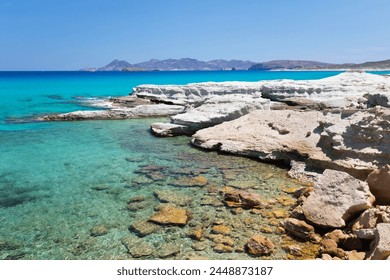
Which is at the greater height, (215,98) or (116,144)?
(215,98)

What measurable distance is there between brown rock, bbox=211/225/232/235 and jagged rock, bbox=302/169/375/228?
1.98 meters

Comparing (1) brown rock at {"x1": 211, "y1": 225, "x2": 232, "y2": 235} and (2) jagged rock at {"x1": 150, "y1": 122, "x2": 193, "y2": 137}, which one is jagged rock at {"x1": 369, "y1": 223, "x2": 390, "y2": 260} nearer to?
(1) brown rock at {"x1": 211, "y1": 225, "x2": 232, "y2": 235}

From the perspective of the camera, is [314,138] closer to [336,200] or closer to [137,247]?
[336,200]

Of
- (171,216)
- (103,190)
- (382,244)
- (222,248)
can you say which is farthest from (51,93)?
(382,244)

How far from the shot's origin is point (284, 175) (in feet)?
40.4

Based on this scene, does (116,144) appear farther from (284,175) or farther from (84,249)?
(84,249)

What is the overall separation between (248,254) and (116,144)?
11917mm

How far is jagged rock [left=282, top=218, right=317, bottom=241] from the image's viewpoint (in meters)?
7.79

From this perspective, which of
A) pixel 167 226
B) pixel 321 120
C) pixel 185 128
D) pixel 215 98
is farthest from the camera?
pixel 215 98

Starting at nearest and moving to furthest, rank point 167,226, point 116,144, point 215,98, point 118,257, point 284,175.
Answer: point 118,257
point 167,226
point 284,175
point 116,144
point 215,98

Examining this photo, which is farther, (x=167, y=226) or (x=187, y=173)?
(x=187, y=173)

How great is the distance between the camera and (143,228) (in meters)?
8.34

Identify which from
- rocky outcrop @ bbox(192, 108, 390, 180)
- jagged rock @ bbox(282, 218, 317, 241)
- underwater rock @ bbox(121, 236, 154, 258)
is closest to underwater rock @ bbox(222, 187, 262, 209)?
jagged rock @ bbox(282, 218, 317, 241)

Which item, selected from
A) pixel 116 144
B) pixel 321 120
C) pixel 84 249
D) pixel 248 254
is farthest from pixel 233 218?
pixel 116 144
